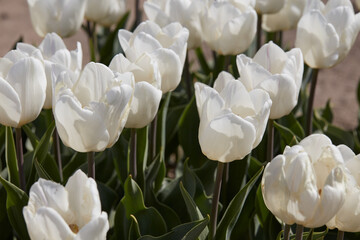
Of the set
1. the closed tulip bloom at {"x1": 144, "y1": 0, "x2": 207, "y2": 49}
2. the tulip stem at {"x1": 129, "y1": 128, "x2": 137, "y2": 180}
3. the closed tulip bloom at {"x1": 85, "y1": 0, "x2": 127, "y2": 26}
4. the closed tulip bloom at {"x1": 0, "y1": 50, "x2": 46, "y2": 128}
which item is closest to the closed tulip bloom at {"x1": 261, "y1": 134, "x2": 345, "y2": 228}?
the tulip stem at {"x1": 129, "y1": 128, "x2": 137, "y2": 180}

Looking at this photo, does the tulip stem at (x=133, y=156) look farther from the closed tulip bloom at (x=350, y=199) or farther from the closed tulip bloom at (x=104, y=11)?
the closed tulip bloom at (x=104, y=11)

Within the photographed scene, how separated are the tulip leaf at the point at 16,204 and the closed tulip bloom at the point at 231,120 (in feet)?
1.36

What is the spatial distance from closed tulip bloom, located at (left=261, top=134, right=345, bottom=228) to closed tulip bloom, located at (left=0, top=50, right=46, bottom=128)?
0.51 meters

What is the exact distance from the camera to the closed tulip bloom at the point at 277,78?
143 centimetres

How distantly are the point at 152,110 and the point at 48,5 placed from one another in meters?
0.72

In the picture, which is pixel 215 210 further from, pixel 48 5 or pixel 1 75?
pixel 48 5

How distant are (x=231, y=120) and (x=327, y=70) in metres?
3.02

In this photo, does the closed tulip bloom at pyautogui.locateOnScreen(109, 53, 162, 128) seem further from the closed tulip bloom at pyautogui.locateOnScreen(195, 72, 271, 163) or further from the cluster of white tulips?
the closed tulip bloom at pyautogui.locateOnScreen(195, 72, 271, 163)

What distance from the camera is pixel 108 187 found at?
1677 millimetres

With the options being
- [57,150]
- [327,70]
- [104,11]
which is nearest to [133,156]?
[57,150]

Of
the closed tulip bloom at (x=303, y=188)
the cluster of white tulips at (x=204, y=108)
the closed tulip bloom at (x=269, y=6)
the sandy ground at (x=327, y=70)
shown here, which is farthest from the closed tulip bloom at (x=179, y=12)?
the sandy ground at (x=327, y=70)

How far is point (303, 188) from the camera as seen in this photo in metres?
1.12

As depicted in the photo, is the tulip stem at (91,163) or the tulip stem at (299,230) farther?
the tulip stem at (91,163)

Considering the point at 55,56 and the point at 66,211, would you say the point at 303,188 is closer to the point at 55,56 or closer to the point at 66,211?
the point at 66,211
